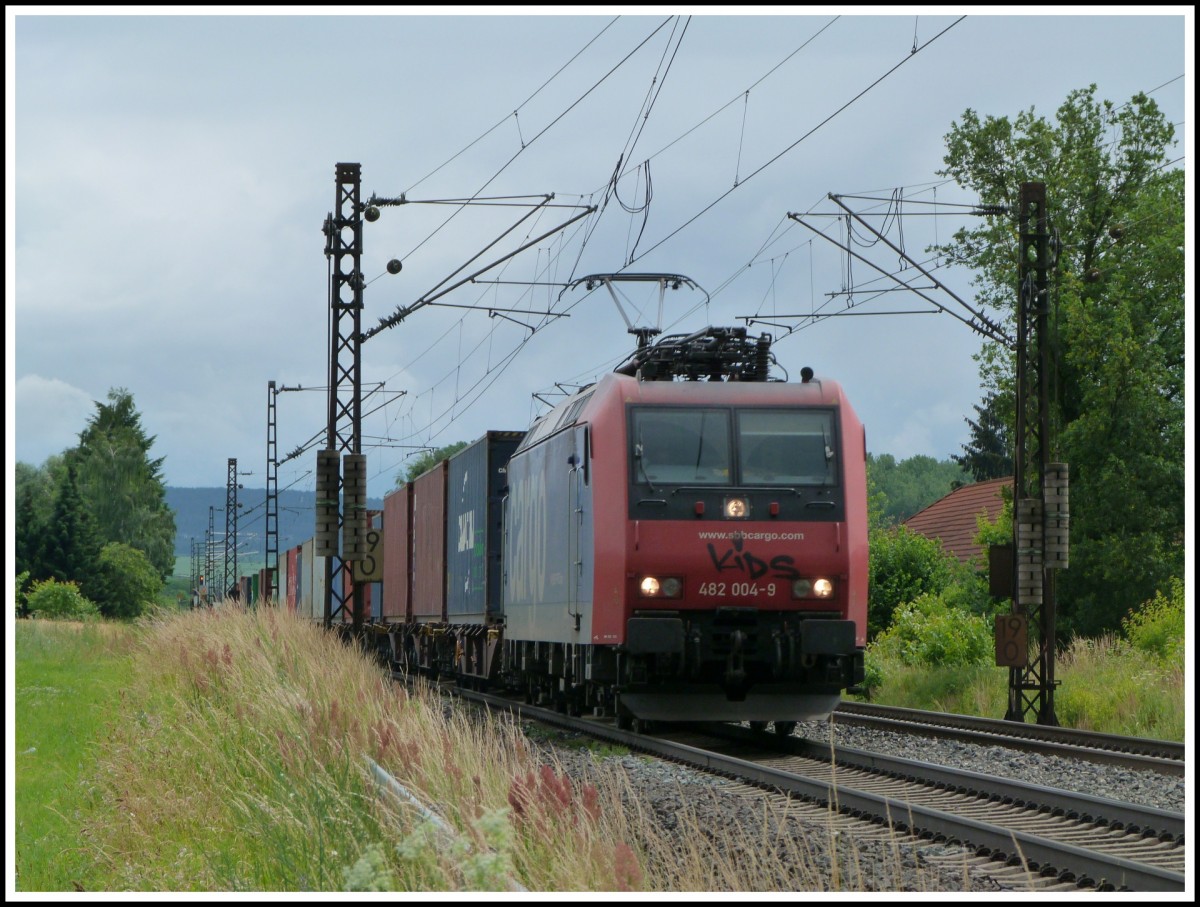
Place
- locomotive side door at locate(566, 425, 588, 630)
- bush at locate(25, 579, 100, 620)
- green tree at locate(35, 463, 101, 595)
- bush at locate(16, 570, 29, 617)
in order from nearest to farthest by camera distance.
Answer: locomotive side door at locate(566, 425, 588, 630) → bush at locate(25, 579, 100, 620) → bush at locate(16, 570, 29, 617) → green tree at locate(35, 463, 101, 595)

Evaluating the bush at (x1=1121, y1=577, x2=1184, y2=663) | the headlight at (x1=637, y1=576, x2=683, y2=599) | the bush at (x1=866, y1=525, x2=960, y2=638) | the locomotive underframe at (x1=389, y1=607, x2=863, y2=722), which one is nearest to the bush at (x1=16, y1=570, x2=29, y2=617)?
the bush at (x1=866, y1=525, x2=960, y2=638)

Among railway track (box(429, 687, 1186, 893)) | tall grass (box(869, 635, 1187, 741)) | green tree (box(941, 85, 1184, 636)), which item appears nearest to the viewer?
railway track (box(429, 687, 1186, 893))

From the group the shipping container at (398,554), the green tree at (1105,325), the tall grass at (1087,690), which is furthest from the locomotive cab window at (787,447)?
the green tree at (1105,325)

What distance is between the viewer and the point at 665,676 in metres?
13.7

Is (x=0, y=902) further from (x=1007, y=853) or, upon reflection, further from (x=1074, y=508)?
(x=1074, y=508)

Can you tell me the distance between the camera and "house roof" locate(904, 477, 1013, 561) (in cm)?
5591

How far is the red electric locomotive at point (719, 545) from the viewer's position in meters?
13.3

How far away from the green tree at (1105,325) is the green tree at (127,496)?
209 ft

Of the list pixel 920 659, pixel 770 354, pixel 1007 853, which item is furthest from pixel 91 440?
pixel 1007 853

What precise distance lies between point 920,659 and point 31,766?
15824 millimetres

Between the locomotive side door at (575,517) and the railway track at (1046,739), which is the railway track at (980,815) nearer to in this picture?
the locomotive side door at (575,517)

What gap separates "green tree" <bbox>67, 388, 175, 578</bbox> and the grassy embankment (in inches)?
3153

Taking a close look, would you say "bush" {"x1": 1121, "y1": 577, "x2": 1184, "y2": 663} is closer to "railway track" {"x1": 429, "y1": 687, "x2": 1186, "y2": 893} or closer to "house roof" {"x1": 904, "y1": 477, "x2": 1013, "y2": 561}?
"railway track" {"x1": 429, "y1": 687, "x2": 1186, "y2": 893}

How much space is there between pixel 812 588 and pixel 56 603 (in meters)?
53.2
